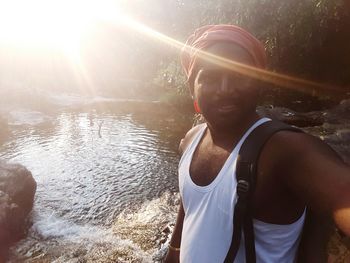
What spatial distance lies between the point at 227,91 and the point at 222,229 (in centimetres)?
68

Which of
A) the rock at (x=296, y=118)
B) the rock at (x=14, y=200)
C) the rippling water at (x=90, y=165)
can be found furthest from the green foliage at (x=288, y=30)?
the rock at (x=14, y=200)

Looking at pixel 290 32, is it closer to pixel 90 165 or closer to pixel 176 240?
pixel 90 165

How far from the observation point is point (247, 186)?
131 cm

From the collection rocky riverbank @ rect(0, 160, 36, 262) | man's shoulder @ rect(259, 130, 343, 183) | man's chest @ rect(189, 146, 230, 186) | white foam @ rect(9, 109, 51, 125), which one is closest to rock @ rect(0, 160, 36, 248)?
rocky riverbank @ rect(0, 160, 36, 262)

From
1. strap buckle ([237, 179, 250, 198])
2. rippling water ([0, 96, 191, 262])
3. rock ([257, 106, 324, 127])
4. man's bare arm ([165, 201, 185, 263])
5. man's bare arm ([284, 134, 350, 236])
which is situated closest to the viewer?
man's bare arm ([284, 134, 350, 236])

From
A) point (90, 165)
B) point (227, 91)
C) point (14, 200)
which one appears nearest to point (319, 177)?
point (227, 91)

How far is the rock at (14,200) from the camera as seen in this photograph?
23.5 ft

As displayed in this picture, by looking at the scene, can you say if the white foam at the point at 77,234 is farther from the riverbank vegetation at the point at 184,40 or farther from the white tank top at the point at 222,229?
the riverbank vegetation at the point at 184,40

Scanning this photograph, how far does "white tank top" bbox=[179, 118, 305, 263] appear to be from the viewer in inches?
53.7

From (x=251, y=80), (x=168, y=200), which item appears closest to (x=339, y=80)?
(x=168, y=200)

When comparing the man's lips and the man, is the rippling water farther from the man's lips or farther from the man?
the man's lips

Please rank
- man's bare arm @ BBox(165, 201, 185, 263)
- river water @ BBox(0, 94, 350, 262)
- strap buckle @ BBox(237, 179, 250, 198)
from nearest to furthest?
1. strap buckle @ BBox(237, 179, 250, 198)
2. man's bare arm @ BBox(165, 201, 185, 263)
3. river water @ BBox(0, 94, 350, 262)

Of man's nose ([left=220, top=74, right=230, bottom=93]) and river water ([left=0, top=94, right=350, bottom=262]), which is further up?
man's nose ([left=220, top=74, right=230, bottom=93])

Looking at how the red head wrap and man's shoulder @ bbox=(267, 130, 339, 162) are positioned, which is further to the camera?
the red head wrap
